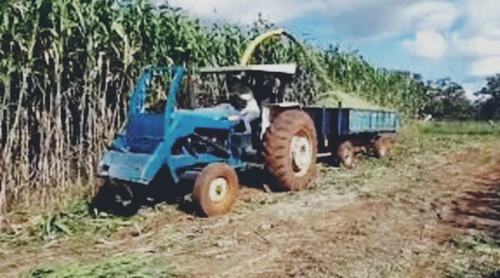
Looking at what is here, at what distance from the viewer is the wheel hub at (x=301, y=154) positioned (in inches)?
319

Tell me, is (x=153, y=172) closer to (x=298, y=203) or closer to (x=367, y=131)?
(x=298, y=203)

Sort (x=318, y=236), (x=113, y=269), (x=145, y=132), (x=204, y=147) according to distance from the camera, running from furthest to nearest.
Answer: (x=204, y=147)
(x=145, y=132)
(x=318, y=236)
(x=113, y=269)

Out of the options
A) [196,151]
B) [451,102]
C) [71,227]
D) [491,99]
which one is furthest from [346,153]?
[491,99]

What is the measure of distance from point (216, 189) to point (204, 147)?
25.6 inches

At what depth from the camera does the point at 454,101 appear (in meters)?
45.0

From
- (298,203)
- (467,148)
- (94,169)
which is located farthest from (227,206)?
(467,148)

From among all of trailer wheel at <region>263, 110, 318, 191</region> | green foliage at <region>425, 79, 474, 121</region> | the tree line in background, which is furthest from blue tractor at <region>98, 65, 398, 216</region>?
green foliage at <region>425, 79, 474, 121</region>

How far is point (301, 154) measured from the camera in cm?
826

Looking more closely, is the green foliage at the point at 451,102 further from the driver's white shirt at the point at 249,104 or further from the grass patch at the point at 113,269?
the grass patch at the point at 113,269

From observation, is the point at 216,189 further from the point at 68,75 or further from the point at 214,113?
the point at 68,75

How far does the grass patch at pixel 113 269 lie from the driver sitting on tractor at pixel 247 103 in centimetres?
305

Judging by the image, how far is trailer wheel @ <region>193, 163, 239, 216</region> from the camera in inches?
259

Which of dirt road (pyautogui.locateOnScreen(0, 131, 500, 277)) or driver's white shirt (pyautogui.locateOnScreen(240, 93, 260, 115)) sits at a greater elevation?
driver's white shirt (pyautogui.locateOnScreen(240, 93, 260, 115))

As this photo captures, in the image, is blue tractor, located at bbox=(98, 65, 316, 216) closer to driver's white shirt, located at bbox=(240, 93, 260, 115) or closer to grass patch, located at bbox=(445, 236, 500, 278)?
driver's white shirt, located at bbox=(240, 93, 260, 115)
